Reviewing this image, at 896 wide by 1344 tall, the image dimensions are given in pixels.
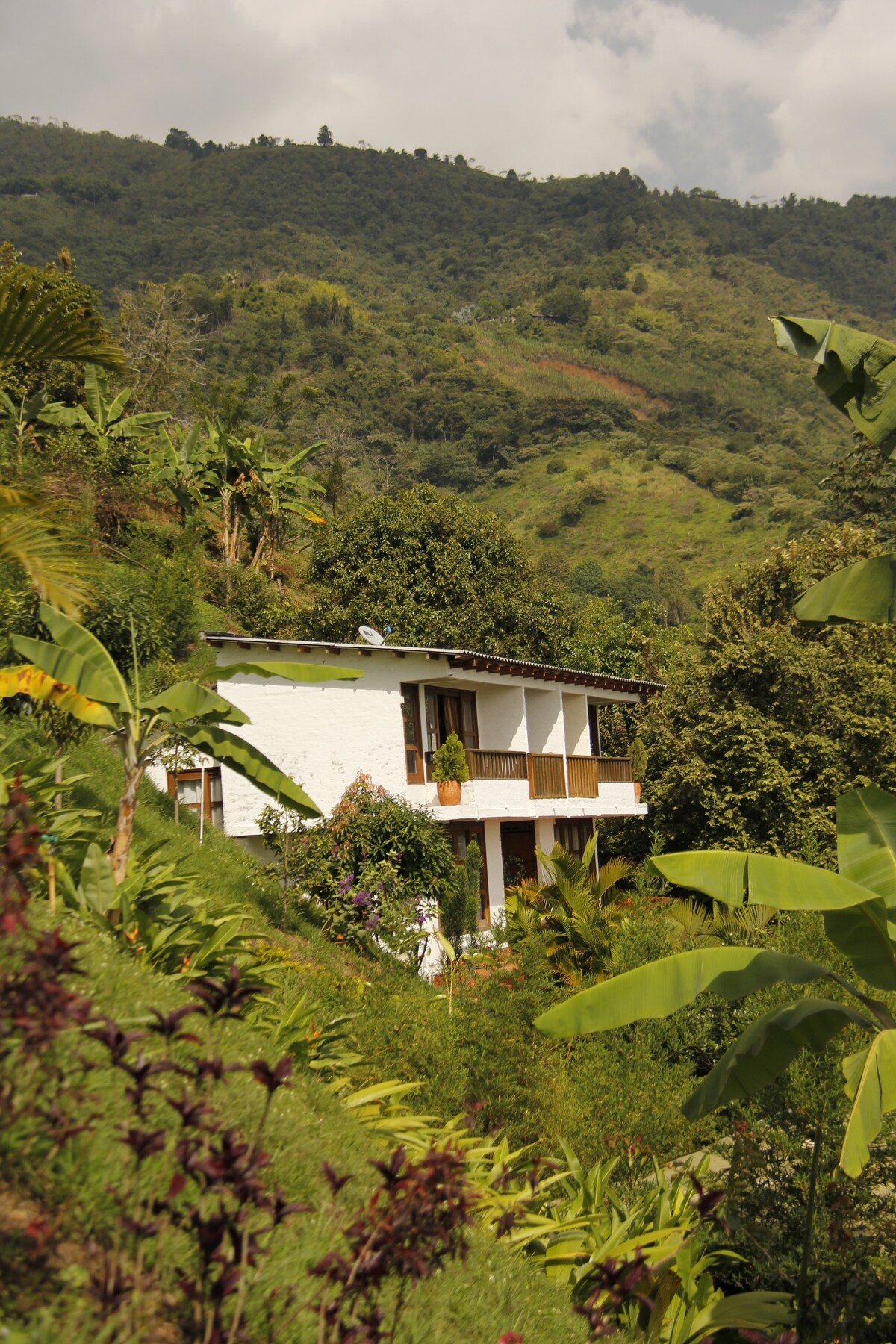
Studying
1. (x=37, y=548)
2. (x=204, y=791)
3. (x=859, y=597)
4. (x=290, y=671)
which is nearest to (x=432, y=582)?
(x=204, y=791)

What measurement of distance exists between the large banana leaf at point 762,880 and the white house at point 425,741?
11393mm

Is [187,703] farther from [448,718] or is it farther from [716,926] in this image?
[448,718]

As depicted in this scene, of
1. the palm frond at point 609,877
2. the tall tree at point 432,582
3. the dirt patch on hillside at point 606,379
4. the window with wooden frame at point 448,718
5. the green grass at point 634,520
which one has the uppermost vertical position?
the dirt patch on hillside at point 606,379

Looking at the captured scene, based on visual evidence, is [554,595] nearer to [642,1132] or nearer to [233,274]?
[642,1132]

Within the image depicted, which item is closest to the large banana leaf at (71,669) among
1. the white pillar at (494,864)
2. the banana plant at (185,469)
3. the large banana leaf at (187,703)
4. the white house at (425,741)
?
the large banana leaf at (187,703)

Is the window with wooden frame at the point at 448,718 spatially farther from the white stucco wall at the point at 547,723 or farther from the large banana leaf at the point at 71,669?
the large banana leaf at the point at 71,669

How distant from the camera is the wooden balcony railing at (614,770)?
26.5 metres

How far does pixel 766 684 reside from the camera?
1057 inches

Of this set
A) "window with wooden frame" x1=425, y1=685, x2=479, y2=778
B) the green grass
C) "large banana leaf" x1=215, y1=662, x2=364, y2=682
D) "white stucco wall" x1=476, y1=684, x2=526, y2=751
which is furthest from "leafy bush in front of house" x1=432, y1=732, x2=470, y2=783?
the green grass

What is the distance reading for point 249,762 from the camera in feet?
36.3

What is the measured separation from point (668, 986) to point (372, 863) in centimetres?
1101

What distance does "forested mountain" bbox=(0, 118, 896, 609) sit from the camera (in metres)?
77.7

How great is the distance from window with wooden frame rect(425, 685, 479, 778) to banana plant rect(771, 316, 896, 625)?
13448 millimetres

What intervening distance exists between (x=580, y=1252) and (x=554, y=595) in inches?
1119
